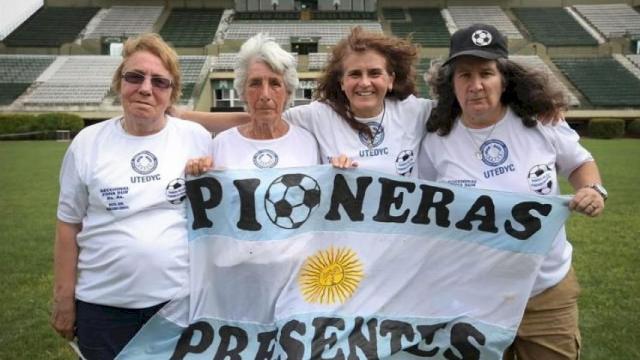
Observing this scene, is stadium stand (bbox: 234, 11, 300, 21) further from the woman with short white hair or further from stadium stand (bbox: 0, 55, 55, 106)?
the woman with short white hair

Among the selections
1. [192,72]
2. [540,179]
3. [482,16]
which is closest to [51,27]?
[192,72]

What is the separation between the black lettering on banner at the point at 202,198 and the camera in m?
3.14

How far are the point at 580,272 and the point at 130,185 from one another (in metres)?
6.27

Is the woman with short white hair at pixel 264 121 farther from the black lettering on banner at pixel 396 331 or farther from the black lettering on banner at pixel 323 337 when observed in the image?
the black lettering on banner at pixel 396 331

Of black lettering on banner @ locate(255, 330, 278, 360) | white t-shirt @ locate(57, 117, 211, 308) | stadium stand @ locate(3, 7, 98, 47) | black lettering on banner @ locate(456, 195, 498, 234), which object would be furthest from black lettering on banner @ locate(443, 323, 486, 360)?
stadium stand @ locate(3, 7, 98, 47)

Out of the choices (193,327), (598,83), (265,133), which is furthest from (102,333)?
(598,83)

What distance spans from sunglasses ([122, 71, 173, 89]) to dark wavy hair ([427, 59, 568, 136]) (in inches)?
60.2

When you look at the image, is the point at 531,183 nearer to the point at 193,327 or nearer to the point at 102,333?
the point at 193,327

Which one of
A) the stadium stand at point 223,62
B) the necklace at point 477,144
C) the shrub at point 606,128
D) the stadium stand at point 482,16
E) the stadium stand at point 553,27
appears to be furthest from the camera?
the stadium stand at point 482,16

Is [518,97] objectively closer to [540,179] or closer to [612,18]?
[540,179]

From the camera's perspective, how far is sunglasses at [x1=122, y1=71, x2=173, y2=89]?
9.55ft

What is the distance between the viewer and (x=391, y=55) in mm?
3508

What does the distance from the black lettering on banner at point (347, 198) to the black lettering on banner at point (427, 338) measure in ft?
2.36

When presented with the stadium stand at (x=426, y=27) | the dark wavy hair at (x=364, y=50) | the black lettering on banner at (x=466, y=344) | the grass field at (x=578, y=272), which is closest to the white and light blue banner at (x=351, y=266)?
the black lettering on banner at (x=466, y=344)
